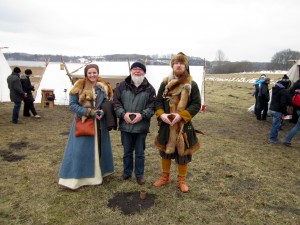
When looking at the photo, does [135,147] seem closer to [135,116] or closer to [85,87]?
[135,116]

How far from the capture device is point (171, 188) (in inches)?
153

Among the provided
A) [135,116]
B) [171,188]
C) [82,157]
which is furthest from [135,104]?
[171,188]

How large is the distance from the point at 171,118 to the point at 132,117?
532 mm

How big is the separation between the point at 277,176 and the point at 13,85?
22.8ft

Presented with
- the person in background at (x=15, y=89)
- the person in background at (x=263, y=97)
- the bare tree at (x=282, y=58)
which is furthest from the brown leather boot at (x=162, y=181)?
the bare tree at (x=282, y=58)

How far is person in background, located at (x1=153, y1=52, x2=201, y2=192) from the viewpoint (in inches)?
135

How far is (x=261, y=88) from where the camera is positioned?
923 centimetres

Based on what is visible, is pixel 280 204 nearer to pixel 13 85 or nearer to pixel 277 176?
pixel 277 176

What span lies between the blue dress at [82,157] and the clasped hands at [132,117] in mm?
397

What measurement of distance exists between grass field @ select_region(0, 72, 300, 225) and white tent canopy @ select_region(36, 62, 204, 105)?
4.72 m

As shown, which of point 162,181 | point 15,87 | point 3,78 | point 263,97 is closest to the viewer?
point 162,181

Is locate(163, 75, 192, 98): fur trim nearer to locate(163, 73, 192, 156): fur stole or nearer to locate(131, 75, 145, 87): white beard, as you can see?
locate(163, 73, 192, 156): fur stole

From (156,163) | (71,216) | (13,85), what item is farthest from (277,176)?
(13,85)

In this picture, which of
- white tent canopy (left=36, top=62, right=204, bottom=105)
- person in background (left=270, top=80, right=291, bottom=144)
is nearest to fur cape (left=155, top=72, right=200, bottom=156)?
person in background (left=270, top=80, right=291, bottom=144)
